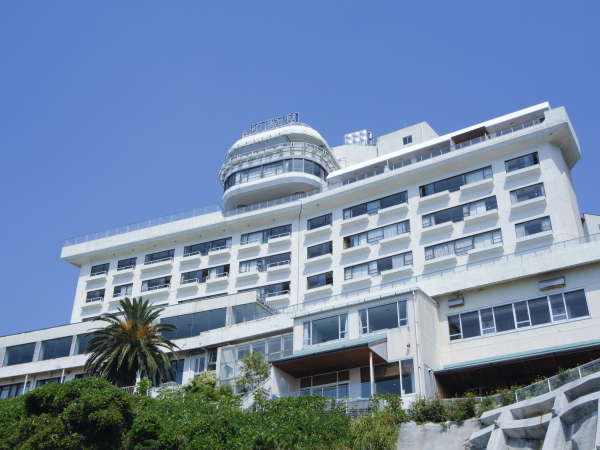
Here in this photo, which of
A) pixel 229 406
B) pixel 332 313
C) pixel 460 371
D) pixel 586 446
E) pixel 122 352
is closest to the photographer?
pixel 586 446

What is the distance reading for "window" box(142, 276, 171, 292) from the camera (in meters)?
66.8

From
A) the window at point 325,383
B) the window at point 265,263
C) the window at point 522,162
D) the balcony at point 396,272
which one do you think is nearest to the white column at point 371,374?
the window at point 325,383

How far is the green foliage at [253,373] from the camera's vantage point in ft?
138

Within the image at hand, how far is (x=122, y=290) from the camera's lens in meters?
68.1

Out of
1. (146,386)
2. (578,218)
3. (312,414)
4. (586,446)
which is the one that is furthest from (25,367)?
(586,446)

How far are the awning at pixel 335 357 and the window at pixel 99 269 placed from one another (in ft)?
111

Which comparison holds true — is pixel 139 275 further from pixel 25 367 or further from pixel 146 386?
pixel 146 386

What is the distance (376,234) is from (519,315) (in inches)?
833

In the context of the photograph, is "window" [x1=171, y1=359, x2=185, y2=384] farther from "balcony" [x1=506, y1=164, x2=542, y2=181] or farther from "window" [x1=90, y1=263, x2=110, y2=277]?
"balcony" [x1=506, y1=164, x2=542, y2=181]

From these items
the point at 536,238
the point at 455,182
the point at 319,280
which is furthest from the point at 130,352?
the point at 536,238

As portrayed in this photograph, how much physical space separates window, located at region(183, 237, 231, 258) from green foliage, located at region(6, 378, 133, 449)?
37.1 meters

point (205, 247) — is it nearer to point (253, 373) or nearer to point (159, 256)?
point (159, 256)

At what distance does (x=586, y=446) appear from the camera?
73.0 feet

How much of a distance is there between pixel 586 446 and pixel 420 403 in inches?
417
